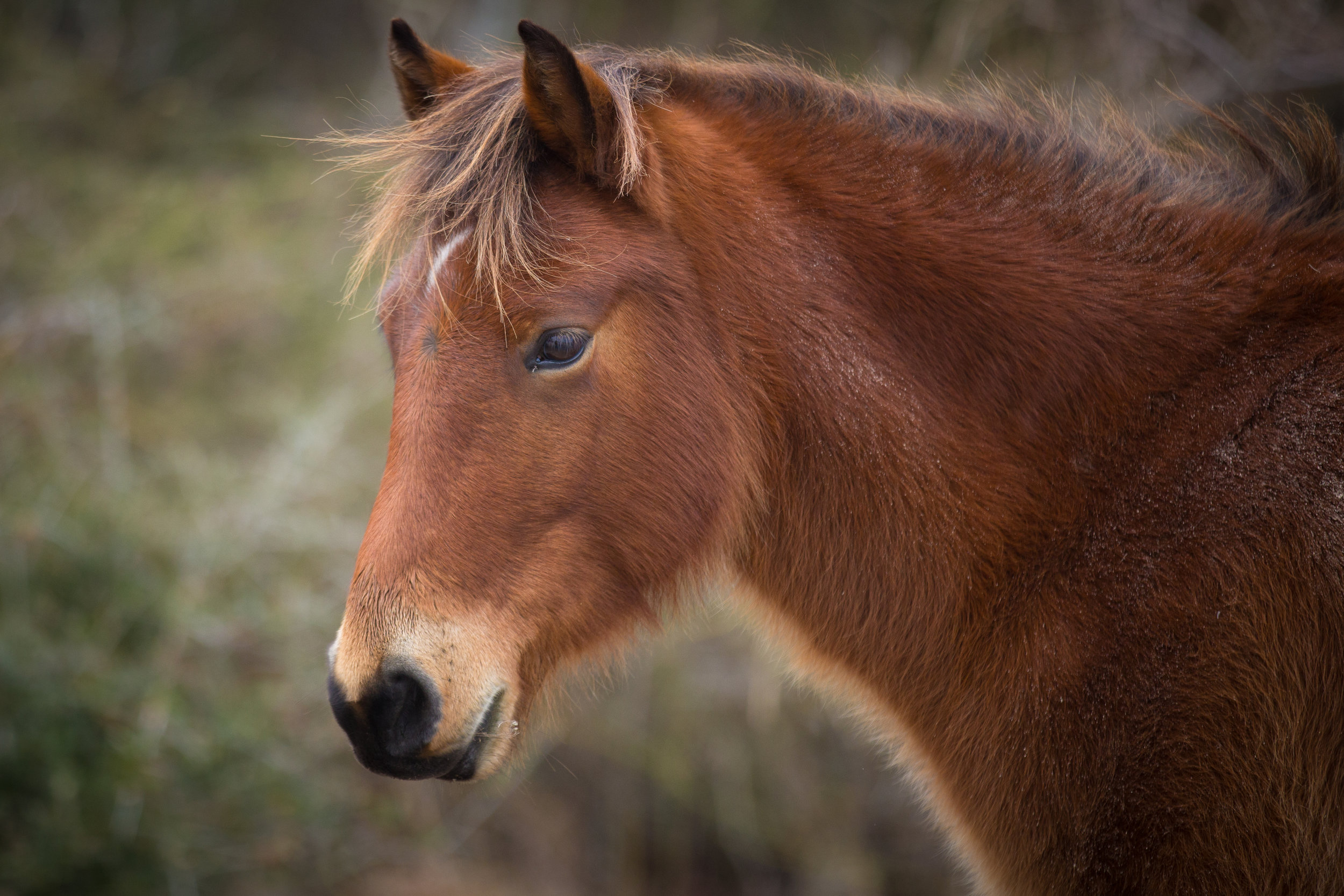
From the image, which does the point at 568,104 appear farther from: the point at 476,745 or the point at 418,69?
the point at 476,745

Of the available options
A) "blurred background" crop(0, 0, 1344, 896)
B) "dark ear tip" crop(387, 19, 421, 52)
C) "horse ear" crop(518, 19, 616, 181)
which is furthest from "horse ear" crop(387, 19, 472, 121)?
"blurred background" crop(0, 0, 1344, 896)

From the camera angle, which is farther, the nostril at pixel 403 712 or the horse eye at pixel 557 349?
the horse eye at pixel 557 349

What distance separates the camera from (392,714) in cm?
160

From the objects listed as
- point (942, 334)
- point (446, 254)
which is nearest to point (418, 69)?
point (446, 254)

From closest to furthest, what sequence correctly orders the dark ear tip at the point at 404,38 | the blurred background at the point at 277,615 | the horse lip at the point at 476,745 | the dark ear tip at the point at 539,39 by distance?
the dark ear tip at the point at 539,39 → the horse lip at the point at 476,745 → the dark ear tip at the point at 404,38 → the blurred background at the point at 277,615

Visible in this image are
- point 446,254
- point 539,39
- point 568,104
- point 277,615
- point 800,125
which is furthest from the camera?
point 277,615

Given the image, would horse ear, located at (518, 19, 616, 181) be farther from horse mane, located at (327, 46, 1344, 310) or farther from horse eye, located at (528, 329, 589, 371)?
horse eye, located at (528, 329, 589, 371)

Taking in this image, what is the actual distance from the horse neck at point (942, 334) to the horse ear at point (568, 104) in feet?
0.64

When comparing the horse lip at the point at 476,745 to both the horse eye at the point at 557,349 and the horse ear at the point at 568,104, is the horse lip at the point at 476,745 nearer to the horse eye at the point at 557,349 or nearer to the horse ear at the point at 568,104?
the horse eye at the point at 557,349

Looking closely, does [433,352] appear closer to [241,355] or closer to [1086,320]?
[1086,320]

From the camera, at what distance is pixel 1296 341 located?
1.63m

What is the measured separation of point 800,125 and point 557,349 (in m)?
0.85

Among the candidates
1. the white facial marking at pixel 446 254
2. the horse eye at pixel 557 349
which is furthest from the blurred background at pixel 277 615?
the white facial marking at pixel 446 254

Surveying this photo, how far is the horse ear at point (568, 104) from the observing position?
5.14 ft
